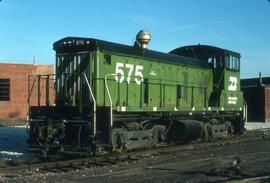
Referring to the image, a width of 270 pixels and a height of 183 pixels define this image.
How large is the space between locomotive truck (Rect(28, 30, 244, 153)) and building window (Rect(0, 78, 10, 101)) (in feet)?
71.4

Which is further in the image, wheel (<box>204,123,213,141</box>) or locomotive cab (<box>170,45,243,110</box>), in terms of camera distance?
locomotive cab (<box>170,45,243,110</box>)

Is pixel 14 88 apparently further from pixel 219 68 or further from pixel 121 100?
pixel 121 100

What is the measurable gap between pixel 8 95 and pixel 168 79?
23.6 meters

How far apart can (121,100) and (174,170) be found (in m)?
4.78

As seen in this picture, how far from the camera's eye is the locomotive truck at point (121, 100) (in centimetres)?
1472

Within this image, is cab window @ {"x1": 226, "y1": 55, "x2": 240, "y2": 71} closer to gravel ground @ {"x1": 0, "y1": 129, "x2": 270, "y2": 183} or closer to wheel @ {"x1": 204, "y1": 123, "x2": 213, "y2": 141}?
wheel @ {"x1": 204, "y1": 123, "x2": 213, "y2": 141}

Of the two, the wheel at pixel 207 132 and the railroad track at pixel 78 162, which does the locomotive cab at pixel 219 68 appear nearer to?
the wheel at pixel 207 132

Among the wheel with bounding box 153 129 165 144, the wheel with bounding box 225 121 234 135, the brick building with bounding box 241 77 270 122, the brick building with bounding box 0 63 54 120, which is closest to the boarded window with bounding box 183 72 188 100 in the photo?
the wheel with bounding box 153 129 165 144

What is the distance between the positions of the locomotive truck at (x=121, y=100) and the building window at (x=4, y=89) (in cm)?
2178

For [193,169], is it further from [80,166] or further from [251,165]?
[80,166]

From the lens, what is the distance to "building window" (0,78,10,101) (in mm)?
38875

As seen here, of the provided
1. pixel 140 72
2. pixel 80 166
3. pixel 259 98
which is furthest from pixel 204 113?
pixel 259 98

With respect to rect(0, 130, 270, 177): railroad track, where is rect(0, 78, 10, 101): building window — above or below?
above

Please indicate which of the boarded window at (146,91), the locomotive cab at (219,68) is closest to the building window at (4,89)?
the locomotive cab at (219,68)
